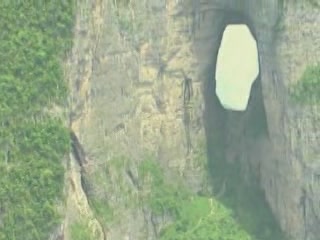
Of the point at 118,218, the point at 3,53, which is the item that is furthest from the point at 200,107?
the point at 3,53

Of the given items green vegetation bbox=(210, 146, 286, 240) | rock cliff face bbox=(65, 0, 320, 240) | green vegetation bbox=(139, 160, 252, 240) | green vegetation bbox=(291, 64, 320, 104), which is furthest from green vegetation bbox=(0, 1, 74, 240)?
green vegetation bbox=(210, 146, 286, 240)

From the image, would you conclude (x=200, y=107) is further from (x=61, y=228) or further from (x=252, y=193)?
(x=61, y=228)

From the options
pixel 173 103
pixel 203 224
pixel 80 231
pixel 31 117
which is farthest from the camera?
pixel 173 103

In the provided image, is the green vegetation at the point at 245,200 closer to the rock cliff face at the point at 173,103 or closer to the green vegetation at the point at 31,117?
the rock cliff face at the point at 173,103

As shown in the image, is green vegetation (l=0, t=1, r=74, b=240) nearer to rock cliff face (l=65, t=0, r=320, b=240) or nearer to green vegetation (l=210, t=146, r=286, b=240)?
rock cliff face (l=65, t=0, r=320, b=240)

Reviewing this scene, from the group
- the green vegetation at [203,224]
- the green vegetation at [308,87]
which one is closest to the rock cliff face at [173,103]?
the green vegetation at [308,87]

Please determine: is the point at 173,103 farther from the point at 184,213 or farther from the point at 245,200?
the point at 245,200

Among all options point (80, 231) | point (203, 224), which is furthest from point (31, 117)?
point (203, 224)
